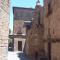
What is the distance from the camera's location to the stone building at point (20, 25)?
2764 cm

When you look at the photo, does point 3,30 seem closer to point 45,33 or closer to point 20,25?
point 45,33

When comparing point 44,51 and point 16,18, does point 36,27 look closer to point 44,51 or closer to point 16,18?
point 44,51

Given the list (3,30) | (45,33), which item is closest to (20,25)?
(45,33)

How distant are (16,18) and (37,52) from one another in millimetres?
11485

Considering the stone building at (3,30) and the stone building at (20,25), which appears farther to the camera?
the stone building at (20,25)

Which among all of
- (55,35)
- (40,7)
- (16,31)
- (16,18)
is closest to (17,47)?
(16,31)

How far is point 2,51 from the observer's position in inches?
176

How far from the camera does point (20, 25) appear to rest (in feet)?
94.8

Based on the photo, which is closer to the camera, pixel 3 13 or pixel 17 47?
pixel 3 13

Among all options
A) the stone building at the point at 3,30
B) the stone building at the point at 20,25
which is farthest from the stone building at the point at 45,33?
the stone building at the point at 3,30

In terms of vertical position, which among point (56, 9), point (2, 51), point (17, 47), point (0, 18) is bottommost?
point (17, 47)

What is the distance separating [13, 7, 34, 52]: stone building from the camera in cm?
2764

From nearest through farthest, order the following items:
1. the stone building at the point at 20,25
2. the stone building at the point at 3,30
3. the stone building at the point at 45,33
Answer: the stone building at the point at 3,30 → the stone building at the point at 45,33 → the stone building at the point at 20,25

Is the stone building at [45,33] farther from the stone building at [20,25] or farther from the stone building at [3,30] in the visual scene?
the stone building at [3,30]
